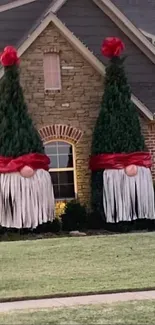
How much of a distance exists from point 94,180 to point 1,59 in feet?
12.5

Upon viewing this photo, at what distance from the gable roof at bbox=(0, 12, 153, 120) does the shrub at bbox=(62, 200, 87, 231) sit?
10.5ft

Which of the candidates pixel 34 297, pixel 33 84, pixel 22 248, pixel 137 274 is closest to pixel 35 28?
pixel 33 84

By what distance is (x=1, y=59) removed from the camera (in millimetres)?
16359

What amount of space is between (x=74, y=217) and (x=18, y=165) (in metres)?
2.09

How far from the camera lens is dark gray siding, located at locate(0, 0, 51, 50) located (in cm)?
1986

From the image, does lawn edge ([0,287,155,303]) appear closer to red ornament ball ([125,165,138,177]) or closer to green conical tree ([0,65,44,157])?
green conical tree ([0,65,44,157])

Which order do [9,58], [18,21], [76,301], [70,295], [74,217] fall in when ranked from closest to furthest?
[76,301] → [70,295] → [9,58] → [74,217] → [18,21]

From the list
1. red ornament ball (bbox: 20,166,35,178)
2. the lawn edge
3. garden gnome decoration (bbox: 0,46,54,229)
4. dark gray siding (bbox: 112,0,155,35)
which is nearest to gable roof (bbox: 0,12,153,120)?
garden gnome decoration (bbox: 0,46,54,229)

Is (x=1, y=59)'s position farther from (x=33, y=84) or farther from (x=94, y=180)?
(x=94, y=180)

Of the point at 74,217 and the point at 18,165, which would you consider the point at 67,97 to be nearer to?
the point at 18,165

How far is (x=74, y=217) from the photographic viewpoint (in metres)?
17.1

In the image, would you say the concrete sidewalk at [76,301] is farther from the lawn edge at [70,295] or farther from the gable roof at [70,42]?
the gable roof at [70,42]

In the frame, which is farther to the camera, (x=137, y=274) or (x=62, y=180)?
(x=62, y=180)

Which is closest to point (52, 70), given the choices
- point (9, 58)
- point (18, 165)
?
point (9, 58)
